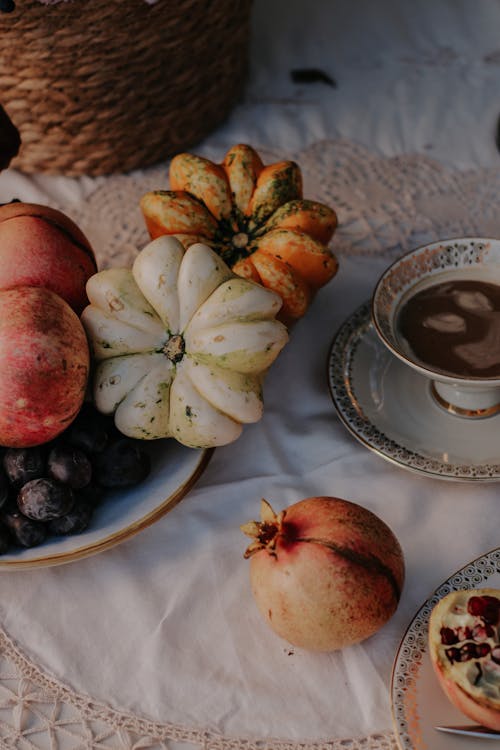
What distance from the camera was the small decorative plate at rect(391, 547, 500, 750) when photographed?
617 mm

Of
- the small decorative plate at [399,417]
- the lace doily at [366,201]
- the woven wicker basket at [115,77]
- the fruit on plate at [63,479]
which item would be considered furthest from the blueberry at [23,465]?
the woven wicker basket at [115,77]

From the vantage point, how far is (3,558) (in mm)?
757

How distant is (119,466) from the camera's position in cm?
79

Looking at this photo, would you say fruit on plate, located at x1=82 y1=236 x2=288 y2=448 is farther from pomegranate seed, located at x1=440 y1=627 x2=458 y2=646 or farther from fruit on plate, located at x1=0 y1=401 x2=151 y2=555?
pomegranate seed, located at x1=440 y1=627 x2=458 y2=646

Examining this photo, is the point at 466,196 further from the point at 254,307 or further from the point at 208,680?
the point at 208,680

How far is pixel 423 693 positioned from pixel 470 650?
0.06 m

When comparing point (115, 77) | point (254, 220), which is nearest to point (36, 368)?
point (254, 220)

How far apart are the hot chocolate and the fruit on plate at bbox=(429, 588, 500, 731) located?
256 mm

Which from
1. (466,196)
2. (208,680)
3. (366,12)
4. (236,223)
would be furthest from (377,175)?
(208,680)

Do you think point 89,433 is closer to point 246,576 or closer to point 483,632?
point 246,576

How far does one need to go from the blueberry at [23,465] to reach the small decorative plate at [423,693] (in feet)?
1.20

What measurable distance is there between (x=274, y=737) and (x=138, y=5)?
35.1 inches

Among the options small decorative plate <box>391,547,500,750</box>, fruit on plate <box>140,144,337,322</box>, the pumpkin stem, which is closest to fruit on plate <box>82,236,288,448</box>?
the pumpkin stem

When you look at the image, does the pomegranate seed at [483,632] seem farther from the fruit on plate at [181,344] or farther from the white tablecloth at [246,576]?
the fruit on plate at [181,344]
